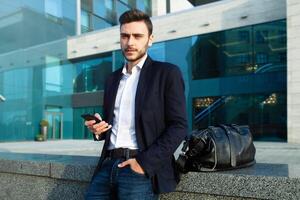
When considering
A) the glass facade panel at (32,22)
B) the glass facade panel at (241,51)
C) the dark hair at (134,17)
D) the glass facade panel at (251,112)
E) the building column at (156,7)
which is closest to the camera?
the dark hair at (134,17)

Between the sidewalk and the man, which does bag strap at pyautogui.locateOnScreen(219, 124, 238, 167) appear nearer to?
the man

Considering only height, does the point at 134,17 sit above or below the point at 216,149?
above

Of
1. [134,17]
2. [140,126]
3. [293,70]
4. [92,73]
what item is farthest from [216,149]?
[92,73]

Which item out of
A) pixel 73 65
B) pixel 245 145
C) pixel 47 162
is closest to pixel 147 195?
pixel 245 145

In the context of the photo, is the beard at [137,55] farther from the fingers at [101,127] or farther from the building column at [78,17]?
the building column at [78,17]

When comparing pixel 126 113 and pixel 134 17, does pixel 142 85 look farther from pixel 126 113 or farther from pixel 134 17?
pixel 134 17

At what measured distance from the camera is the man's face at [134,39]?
2.69 m

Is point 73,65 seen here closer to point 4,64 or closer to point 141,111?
point 4,64

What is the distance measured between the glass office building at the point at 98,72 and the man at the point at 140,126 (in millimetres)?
20912

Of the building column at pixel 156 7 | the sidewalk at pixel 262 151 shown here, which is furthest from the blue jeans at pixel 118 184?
the building column at pixel 156 7

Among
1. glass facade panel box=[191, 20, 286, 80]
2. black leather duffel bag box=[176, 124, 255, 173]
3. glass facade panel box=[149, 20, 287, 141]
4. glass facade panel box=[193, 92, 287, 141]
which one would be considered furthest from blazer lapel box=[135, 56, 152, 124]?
glass facade panel box=[191, 20, 286, 80]

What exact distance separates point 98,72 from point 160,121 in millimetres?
30312

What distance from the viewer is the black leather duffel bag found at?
9.02 ft

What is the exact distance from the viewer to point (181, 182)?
2.98 metres
